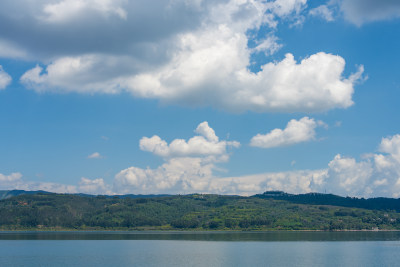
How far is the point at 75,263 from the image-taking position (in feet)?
446

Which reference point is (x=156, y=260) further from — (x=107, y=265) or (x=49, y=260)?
(x=49, y=260)

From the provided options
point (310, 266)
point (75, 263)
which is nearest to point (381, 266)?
point (310, 266)

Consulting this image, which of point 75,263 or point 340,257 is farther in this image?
point 340,257

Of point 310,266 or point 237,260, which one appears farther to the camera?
point 237,260

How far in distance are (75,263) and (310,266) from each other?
78572 mm

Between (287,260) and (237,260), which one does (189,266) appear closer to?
(237,260)

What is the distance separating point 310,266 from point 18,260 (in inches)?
4001

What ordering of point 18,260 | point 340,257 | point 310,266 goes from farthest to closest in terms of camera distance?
point 340,257
point 18,260
point 310,266

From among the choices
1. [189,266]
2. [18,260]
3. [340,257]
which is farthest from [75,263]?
[340,257]

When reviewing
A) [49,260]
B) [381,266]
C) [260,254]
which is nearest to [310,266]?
[381,266]

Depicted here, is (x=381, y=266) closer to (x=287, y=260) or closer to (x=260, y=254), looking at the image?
(x=287, y=260)

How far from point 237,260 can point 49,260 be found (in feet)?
222

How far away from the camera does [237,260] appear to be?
14400 cm

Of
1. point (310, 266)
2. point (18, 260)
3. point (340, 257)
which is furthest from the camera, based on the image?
point (340, 257)
